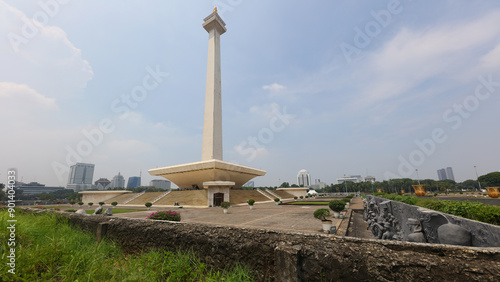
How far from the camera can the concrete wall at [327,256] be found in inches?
77.6

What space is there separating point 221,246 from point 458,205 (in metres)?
6.63

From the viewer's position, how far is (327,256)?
2508 millimetres

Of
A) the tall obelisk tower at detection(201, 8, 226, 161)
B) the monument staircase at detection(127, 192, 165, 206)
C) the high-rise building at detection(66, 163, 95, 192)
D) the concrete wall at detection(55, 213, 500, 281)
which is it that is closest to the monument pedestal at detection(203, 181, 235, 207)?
the tall obelisk tower at detection(201, 8, 226, 161)

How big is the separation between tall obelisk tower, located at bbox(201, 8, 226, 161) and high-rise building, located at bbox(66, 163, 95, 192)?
372 feet

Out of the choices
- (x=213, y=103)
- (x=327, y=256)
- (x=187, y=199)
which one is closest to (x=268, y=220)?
(x=327, y=256)

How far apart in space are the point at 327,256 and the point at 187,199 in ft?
109

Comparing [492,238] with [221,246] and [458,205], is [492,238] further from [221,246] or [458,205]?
[221,246]

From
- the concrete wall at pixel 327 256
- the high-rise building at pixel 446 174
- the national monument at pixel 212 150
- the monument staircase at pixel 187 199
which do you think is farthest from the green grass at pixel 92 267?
the high-rise building at pixel 446 174

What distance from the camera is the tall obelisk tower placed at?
1507 inches

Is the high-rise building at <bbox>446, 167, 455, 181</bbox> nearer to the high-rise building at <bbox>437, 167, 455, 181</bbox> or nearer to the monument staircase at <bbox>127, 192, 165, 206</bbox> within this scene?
the high-rise building at <bbox>437, 167, 455, 181</bbox>

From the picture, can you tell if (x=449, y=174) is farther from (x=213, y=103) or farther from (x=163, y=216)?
(x=163, y=216)

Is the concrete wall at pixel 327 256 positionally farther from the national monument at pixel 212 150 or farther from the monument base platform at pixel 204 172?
the monument base platform at pixel 204 172

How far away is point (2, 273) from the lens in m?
2.57

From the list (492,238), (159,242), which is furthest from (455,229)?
(159,242)
